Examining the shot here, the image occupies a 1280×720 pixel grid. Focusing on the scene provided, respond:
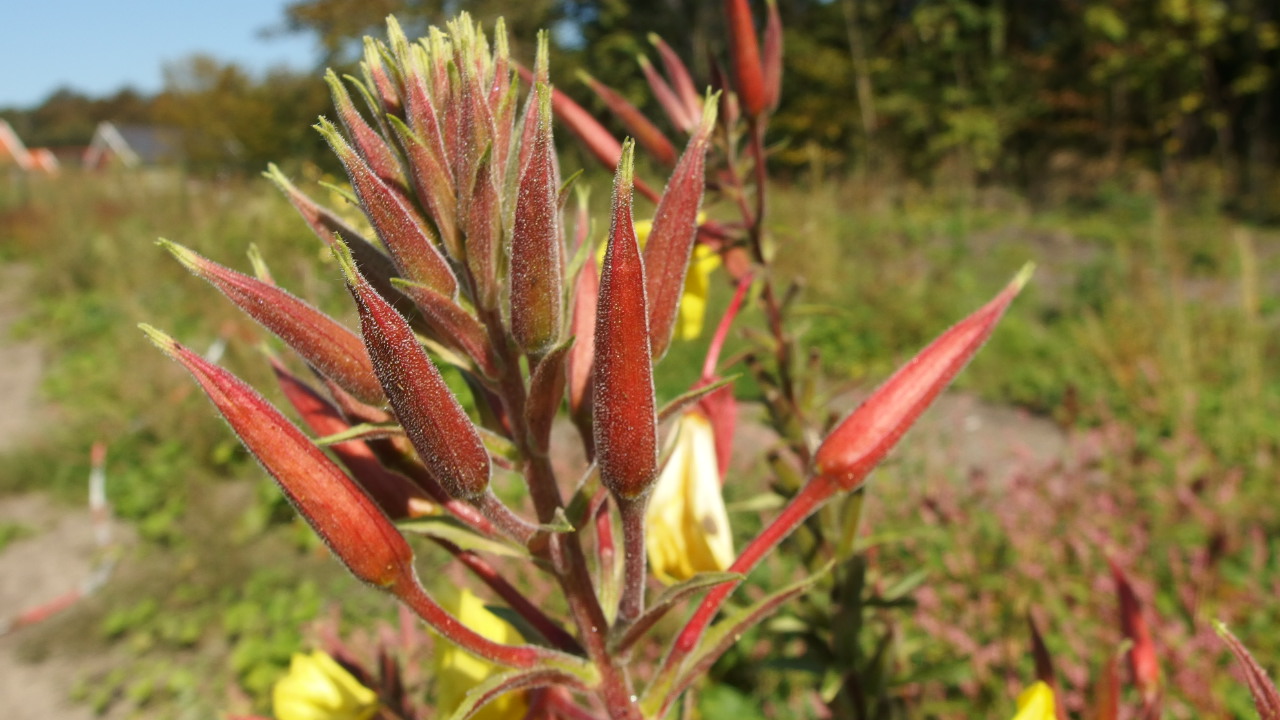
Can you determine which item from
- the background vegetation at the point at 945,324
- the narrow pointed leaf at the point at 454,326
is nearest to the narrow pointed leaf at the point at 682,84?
the background vegetation at the point at 945,324

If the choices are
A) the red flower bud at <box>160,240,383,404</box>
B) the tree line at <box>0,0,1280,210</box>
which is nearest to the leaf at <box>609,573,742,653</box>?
the red flower bud at <box>160,240,383,404</box>

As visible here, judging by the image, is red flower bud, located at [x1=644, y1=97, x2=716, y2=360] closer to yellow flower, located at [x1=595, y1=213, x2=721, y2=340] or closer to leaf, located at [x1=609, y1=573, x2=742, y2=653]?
leaf, located at [x1=609, y1=573, x2=742, y2=653]

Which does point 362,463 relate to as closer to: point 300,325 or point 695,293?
point 300,325

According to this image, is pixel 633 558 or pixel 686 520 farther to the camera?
pixel 686 520

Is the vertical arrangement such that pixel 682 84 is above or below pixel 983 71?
above

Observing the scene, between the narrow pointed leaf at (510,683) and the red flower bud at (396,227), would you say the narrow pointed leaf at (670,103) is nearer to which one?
the red flower bud at (396,227)

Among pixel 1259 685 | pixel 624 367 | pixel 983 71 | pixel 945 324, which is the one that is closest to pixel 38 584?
pixel 624 367
